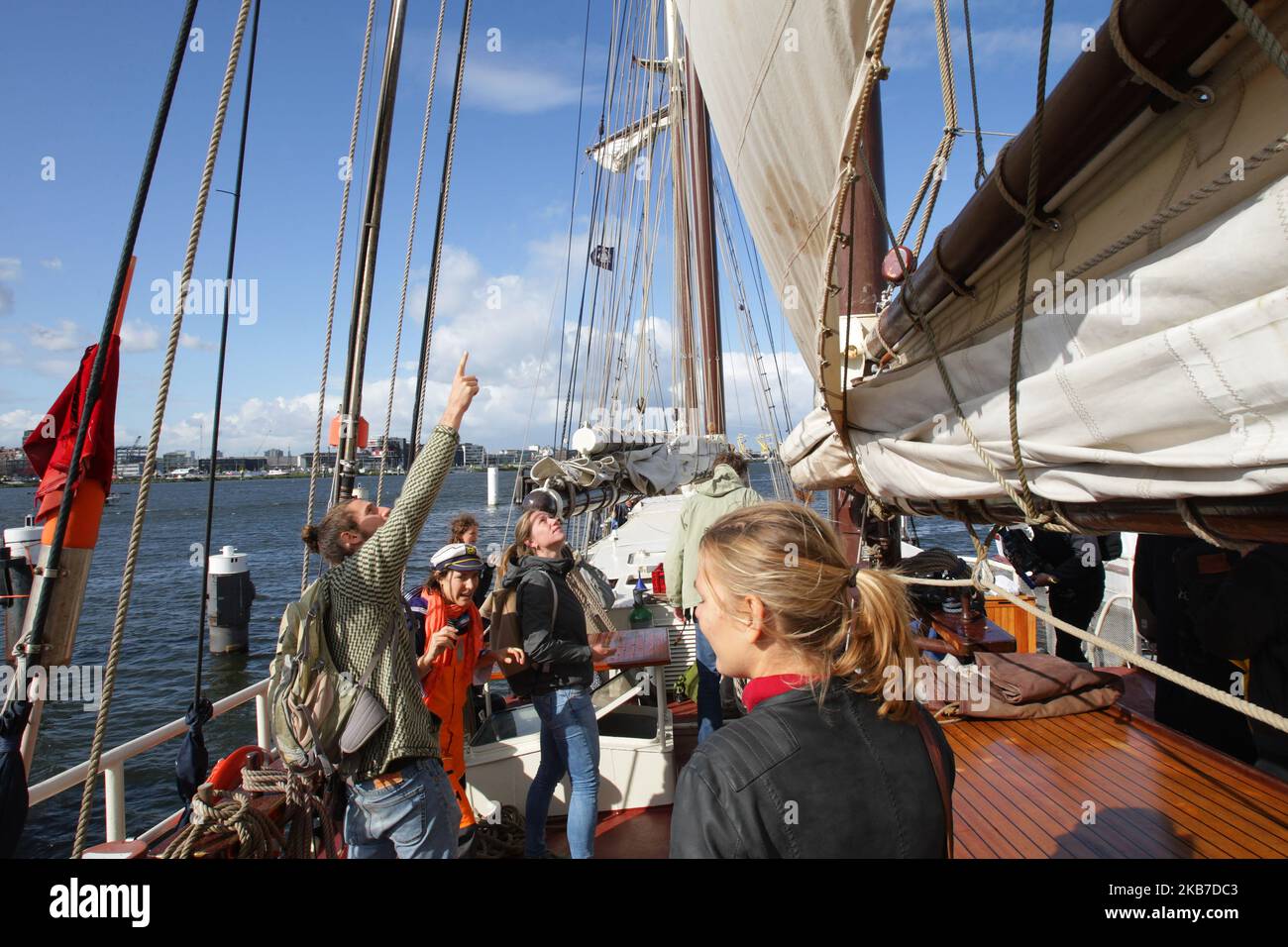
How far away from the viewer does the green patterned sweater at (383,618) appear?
1.97 meters

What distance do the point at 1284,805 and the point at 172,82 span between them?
14.9 feet

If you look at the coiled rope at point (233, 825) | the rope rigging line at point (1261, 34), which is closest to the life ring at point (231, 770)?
the coiled rope at point (233, 825)

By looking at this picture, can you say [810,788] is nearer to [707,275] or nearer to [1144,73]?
[1144,73]

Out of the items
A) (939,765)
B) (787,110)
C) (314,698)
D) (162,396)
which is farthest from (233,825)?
(787,110)

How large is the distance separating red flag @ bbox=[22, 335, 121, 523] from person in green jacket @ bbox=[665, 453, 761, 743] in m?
2.58

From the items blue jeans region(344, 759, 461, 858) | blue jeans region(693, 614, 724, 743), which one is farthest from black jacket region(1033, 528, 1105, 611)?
blue jeans region(344, 759, 461, 858)

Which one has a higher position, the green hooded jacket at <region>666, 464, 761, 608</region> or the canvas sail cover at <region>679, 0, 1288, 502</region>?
the canvas sail cover at <region>679, 0, 1288, 502</region>

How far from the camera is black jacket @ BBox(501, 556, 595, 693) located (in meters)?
2.96

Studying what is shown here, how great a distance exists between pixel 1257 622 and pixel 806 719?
2852 mm

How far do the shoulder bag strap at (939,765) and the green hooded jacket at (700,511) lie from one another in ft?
8.74
